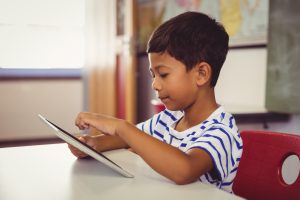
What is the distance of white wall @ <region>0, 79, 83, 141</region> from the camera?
13.8ft

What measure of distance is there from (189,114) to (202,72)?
0.40ft

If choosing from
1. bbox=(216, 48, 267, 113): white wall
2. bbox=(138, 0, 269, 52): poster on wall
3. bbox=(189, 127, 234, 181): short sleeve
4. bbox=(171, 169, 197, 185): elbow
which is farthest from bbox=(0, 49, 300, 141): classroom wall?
bbox=(171, 169, 197, 185): elbow

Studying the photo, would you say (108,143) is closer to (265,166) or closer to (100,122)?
(100,122)

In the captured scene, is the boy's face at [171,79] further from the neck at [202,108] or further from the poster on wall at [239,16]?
the poster on wall at [239,16]

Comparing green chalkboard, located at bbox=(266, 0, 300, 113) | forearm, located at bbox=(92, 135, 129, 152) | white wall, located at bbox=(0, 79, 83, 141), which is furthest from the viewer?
white wall, located at bbox=(0, 79, 83, 141)

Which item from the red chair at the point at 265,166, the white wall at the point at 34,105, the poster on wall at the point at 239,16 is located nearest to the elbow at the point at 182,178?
the red chair at the point at 265,166

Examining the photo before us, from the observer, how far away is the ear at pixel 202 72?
1.06 m

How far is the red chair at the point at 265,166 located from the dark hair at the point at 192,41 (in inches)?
7.6

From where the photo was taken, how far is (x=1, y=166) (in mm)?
932

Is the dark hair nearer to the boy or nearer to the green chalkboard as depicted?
the boy

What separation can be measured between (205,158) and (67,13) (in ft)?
12.2

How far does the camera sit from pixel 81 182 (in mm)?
797

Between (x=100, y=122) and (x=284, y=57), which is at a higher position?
(x=284, y=57)

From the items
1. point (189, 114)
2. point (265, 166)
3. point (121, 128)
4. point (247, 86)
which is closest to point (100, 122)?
point (121, 128)
